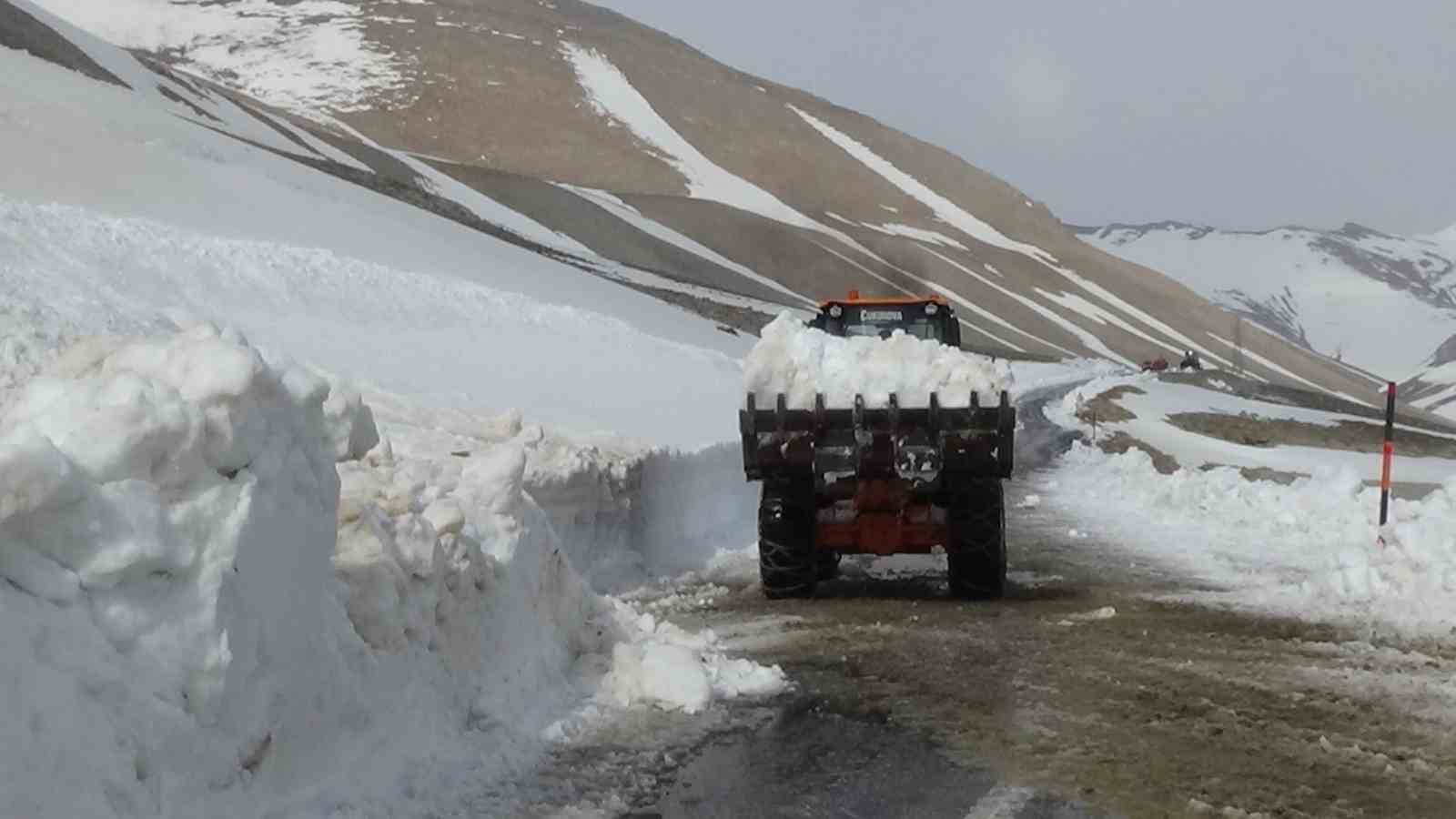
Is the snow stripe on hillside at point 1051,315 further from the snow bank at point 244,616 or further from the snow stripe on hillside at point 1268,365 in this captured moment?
the snow bank at point 244,616

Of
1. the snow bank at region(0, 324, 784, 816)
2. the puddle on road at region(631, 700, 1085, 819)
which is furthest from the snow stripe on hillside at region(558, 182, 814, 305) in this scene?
the puddle on road at region(631, 700, 1085, 819)

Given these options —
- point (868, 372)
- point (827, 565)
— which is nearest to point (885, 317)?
point (827, 565)

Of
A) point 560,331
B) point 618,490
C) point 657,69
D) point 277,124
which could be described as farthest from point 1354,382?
point 618,490

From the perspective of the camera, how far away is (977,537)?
10.0 metres

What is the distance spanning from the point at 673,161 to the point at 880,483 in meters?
112

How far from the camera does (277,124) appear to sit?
6962 cm

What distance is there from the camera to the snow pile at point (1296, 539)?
9.41 m

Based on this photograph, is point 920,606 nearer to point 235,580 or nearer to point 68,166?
point 235,580

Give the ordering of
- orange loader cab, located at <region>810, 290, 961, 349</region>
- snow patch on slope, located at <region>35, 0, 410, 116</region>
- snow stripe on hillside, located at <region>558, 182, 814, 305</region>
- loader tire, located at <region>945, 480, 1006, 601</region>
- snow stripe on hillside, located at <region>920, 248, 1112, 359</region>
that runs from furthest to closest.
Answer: snow patch on slope, located at <region>35, 0, 410, 116</region> → snow stripe on hillside, located at <region>920, 248, 1112, 359</region> → snow stripe on hillside, located at <region>558, 182, 814, 305</region> → orange loader cab, located at <region>810, 290, 961, 349</region> → loader tire, located at <region>945, 480, 1006, 601</region>

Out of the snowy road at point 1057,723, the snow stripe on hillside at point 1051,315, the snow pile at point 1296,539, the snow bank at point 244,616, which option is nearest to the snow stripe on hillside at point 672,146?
the snow stripe on hillside at point 1051,315

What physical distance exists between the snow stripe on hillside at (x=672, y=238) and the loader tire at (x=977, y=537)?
218 feet

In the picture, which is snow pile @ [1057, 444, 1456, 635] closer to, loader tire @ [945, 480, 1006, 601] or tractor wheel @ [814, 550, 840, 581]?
loader tire @ [945, 480, 1006, 601]

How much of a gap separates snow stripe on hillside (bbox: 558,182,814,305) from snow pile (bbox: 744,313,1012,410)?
66335 mm

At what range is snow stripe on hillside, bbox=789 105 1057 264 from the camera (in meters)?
135
